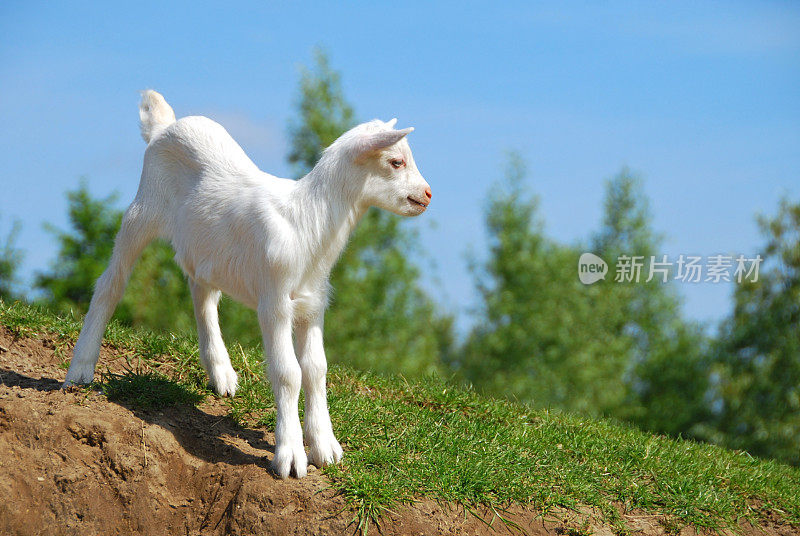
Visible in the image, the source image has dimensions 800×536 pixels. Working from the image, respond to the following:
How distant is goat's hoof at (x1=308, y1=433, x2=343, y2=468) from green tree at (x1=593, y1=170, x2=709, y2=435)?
20.3 meters

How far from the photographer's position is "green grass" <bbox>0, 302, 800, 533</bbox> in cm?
542

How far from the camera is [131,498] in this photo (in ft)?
16.6

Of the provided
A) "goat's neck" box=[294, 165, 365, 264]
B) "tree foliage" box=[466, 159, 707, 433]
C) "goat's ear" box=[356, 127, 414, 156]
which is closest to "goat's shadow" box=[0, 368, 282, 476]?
"goat's neck" box=[294, 165, 365, 264]

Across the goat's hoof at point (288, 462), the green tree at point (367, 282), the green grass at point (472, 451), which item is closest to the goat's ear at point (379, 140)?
the goat's hoof at point (288, 462)

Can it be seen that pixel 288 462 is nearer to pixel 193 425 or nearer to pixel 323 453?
pixel 323 453

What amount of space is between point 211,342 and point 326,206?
1.97 m

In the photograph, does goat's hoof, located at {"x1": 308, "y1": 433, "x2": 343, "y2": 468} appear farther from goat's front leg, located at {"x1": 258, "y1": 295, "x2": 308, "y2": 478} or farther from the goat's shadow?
the goat's shadow

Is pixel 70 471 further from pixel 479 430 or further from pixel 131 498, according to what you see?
pixel 479 430

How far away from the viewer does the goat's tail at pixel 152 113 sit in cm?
644

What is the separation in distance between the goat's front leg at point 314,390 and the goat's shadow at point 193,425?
0.36 m

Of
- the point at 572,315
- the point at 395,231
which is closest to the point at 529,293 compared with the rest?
the point at 572,315

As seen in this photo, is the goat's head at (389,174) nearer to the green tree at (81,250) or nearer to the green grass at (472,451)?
the green grass at (472,451)

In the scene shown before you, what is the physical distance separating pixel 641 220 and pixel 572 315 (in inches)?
239

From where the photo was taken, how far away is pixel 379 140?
16.2 feet
